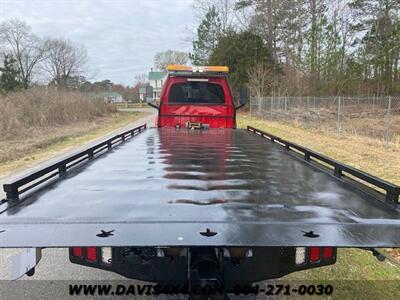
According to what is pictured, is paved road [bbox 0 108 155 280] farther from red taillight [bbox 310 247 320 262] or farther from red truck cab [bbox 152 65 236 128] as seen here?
red truck cab [bbox 152 65 236 128]

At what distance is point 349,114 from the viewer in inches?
825

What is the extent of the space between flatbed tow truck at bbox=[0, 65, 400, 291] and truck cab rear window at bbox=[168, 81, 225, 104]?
4.26 m

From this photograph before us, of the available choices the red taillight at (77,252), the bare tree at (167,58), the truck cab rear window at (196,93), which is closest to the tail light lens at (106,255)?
the red taillight at (77,252)

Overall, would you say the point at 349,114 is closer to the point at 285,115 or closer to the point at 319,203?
the point at 285,115

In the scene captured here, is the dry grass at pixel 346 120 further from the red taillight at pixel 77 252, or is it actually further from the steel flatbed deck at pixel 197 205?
the red taillight at pixel 77 252

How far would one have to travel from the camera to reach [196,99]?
26.2 feet

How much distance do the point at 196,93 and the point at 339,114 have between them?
36.5 ft

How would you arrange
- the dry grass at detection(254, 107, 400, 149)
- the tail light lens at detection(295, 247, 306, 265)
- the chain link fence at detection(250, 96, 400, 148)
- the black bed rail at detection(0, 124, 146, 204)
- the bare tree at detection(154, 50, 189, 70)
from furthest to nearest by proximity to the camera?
the bare tree at detection(154, 50, 189, 70)
the chain link fence at detection(250, 96, 400, 148)
the dry grass at detection(254, 107, 400, 149)
the black bed rail at detection(0, 124, 146, 204)
the tail light lens at detection(295, 247, 306, 265)

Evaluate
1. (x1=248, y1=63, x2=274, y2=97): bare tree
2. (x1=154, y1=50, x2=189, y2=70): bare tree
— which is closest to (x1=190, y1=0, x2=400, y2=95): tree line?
(x1=248, y1=63, x2=274, y2=97): bare tree

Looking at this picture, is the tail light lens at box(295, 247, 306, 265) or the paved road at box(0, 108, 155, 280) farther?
the paved road at box(0, 108, 155, 280)

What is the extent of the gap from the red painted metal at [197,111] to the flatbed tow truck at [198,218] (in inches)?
160

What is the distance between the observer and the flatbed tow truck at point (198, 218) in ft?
6.36

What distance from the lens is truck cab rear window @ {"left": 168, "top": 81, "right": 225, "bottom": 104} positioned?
796cm

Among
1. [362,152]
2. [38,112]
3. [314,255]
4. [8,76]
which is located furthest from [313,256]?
[8,76]
